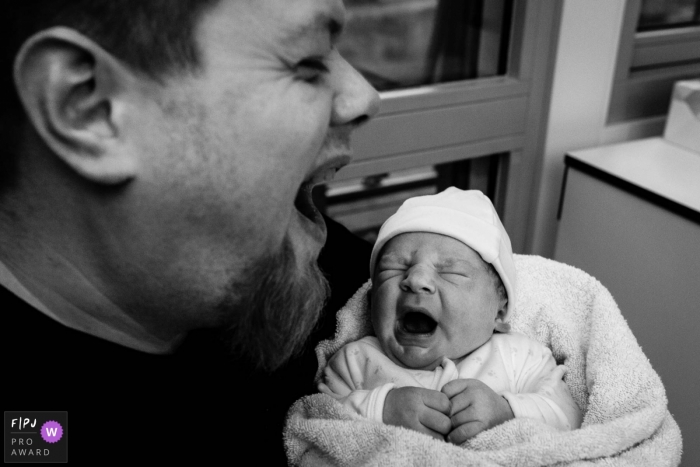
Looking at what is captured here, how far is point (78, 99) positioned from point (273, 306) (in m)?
0.34

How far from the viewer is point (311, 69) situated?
724mm

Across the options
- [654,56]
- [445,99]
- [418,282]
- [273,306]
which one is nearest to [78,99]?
[273,306]

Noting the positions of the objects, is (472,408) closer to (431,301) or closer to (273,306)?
(431,301)

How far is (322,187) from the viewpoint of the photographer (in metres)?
1.82

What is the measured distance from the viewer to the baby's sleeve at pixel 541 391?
0.98m

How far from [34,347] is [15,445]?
0.38ft

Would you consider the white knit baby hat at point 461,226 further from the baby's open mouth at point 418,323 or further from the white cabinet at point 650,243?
the white cabinet at point 650,243

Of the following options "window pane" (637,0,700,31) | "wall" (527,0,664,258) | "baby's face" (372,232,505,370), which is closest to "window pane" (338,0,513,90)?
"wall" (527,0,664,258)

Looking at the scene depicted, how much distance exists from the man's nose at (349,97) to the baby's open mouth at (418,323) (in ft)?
1.43

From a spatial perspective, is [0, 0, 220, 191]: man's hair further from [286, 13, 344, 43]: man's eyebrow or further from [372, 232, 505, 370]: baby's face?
[372, 232, 505, 370]: baby's face

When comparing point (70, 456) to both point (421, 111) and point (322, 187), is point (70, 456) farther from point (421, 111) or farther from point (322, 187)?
point (421, 111)

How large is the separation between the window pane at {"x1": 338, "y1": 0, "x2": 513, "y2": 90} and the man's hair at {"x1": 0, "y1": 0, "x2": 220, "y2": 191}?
1.14m

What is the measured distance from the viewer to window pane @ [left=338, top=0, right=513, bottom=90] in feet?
5.61

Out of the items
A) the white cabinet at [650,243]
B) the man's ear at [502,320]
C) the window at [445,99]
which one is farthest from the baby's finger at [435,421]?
the white cabinet at [650,243]
